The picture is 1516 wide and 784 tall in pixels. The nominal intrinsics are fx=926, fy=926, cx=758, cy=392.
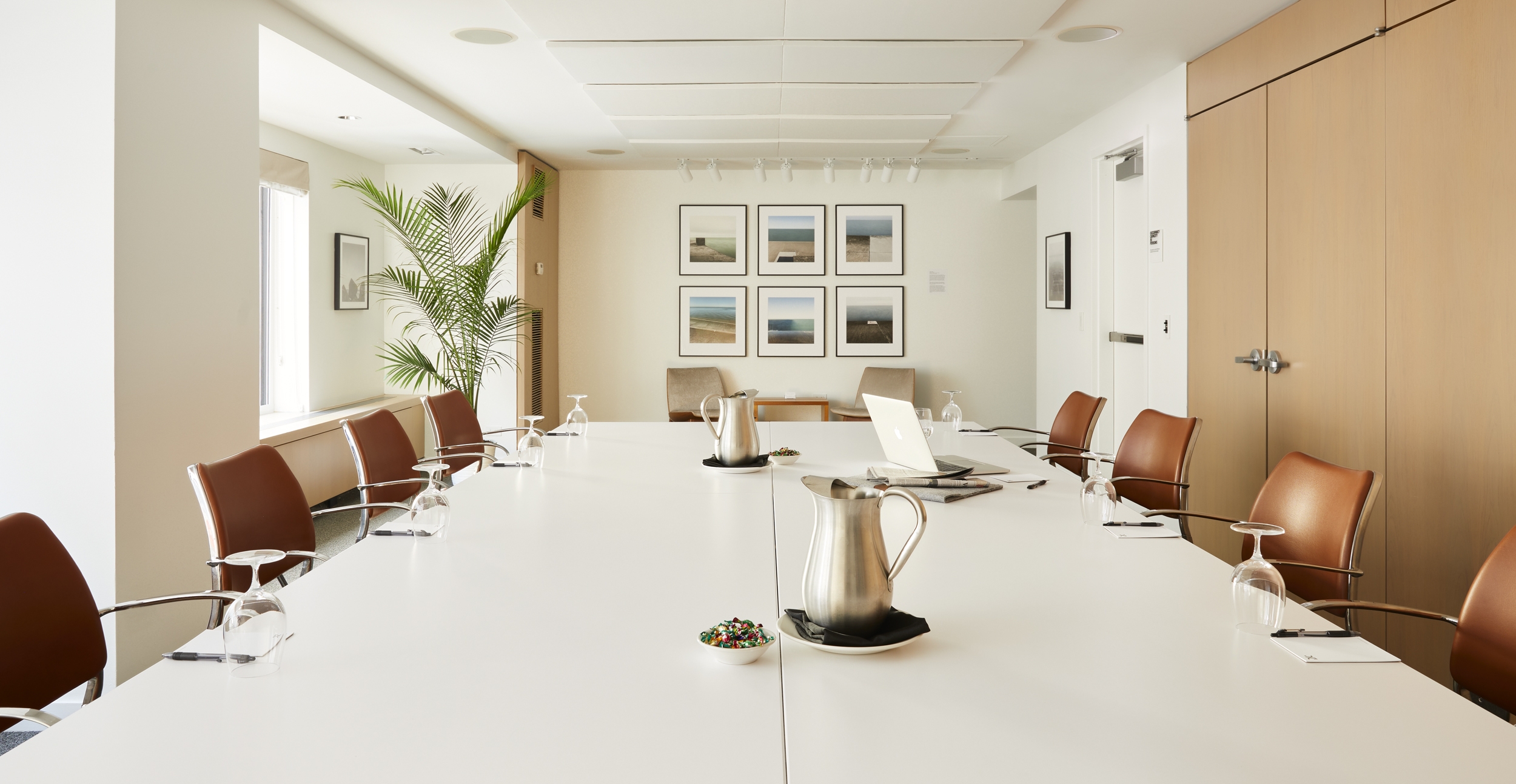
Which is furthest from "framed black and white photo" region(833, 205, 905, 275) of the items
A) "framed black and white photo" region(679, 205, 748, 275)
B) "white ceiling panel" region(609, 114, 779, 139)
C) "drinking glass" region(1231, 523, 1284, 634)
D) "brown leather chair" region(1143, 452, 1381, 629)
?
"drinking glass" region(1231, 523, 1284, 634)

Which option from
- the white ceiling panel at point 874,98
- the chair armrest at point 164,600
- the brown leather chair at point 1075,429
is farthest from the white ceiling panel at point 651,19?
the chair armrest at point 164,600

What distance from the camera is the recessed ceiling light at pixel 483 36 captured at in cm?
425

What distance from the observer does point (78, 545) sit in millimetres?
3033

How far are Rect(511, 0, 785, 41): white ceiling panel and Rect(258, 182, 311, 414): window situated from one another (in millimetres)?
2786

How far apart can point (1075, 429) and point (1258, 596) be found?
2873 millimetres

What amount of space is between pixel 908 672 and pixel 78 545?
297cm

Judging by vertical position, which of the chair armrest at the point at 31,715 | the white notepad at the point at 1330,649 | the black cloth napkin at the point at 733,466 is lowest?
the chair armrest at the point at 31,715

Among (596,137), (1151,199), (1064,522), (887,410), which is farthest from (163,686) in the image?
(596,137)

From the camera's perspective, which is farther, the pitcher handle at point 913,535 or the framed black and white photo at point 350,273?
the framed black and white photo at point 350,273

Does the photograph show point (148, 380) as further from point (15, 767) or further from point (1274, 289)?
point (1274, 289)

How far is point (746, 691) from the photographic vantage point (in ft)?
4.22

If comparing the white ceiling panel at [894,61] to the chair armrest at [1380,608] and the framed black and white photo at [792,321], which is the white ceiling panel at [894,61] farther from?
the framed black and white photo at [792,321]

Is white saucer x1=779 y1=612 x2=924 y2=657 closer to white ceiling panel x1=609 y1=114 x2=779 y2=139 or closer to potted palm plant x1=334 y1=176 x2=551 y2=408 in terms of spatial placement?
potted palm plant x1=334 y1=176 x2=551 y2=408

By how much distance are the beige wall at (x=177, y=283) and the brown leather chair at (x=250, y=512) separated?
82cm
